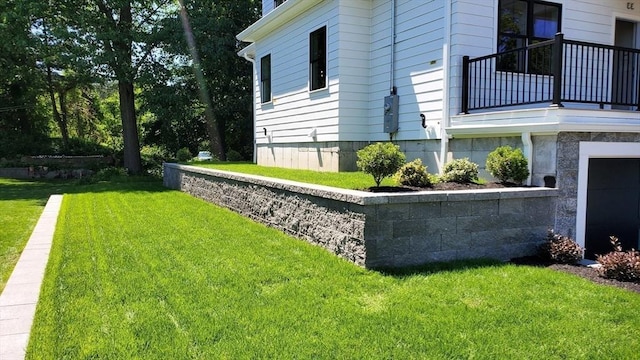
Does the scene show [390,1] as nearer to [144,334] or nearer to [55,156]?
[144,334]

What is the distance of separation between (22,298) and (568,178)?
5.82 metres

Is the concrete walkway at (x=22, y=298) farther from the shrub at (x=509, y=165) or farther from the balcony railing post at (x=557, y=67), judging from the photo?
the balcony railing post at (x=557, y=67)

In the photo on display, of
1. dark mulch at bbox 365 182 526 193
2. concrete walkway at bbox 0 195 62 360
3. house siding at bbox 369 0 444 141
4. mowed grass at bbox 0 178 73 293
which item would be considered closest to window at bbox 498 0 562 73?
house siding at bbox 369 0 444 141

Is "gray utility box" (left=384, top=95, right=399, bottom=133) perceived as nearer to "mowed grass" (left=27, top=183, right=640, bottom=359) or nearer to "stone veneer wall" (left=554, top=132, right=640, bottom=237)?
"stone veneer wall" (left=554, top=132, right=640, bottom=237)

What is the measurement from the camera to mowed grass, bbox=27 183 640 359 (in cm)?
292

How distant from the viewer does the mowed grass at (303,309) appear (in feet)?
9.59

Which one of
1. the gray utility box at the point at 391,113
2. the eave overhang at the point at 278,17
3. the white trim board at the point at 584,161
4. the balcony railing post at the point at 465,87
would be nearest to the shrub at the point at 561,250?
→ the white trim board at the point at 584,161

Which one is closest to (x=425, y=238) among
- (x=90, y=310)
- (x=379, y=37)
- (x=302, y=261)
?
(x=302, y=261)

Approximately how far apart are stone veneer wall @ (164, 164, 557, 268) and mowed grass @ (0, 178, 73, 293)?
10.7 feet

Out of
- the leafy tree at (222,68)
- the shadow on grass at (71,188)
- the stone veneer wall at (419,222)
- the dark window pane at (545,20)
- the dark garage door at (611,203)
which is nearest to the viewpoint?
the stone veneer wall at (419,222)

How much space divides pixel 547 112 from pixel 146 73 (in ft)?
45.6

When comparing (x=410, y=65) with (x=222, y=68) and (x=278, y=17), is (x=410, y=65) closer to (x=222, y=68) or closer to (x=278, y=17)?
(x=278, y=17)

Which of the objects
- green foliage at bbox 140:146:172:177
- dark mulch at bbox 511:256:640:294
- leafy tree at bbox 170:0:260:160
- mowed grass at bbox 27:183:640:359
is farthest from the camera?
green foliage at bbox 140:146:172:177

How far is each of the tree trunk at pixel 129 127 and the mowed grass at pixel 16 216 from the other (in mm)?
3142
